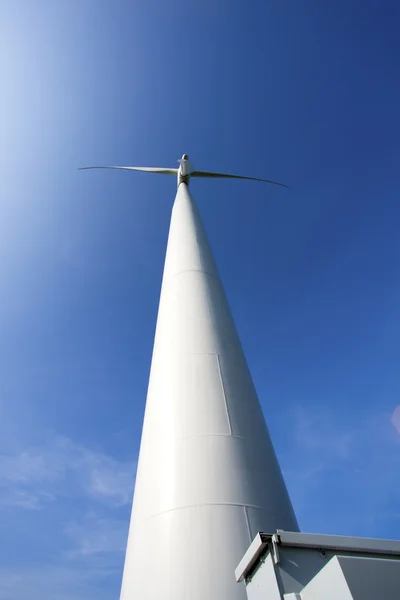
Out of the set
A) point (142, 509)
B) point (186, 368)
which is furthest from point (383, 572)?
point (186, 368)

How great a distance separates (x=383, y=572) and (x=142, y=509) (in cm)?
356

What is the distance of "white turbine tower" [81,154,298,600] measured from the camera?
13.5 ft

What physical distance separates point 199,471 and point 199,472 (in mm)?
14

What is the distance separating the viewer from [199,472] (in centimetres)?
484

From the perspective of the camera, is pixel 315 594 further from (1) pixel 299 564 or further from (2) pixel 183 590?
(2) pixel 183 590

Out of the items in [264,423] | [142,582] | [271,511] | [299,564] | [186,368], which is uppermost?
[186,368]

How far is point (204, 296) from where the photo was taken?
26.3 feet

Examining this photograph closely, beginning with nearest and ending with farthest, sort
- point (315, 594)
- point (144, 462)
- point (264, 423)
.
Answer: point (315, 594), point (144, 462), point (264, 423)

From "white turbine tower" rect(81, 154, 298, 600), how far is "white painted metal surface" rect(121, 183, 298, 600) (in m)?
0.01

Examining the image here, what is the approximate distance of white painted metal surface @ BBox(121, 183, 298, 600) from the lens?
411 centimetres

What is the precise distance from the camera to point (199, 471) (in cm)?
486

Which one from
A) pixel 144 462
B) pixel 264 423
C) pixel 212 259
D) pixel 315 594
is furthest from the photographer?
pixel 212 259

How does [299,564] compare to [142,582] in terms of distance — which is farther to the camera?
[142,582]

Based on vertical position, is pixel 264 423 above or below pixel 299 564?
above
